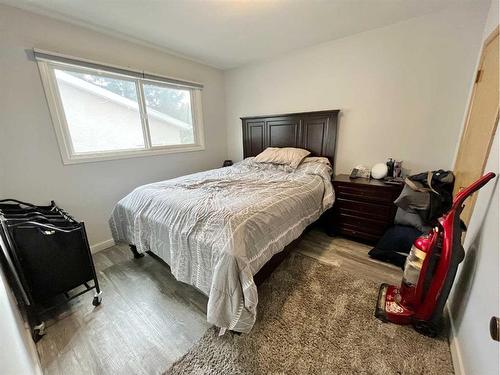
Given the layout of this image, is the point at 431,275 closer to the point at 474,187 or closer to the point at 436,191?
the point at 474,187

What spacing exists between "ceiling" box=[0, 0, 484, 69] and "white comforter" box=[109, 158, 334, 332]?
1.64 meters

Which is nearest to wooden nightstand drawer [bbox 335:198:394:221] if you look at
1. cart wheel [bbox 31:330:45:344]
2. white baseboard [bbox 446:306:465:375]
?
white baseboard [bbox 446:306:465:375]

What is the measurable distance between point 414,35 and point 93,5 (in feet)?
10.3

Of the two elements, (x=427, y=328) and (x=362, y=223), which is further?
(x=362, y=223)

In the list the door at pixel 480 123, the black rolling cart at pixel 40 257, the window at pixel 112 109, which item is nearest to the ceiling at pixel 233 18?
the window at pixel 112 109

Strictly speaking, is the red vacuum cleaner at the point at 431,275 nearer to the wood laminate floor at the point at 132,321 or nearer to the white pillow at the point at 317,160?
the wood laminate floor at the point at 132,321

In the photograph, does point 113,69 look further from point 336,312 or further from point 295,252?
point 336,312

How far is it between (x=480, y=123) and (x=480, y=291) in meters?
1.26

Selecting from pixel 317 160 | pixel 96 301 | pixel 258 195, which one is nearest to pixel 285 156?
pixel 317 160

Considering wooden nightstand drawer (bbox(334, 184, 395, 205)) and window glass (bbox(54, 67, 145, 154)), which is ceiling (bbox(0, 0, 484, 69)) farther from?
wooden nightstand drawer (bbox(334, 184, 395, 205))

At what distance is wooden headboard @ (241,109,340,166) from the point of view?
278 cm

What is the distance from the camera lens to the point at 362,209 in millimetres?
2338

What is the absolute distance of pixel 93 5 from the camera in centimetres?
181

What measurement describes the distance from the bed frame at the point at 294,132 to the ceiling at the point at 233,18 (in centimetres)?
94
